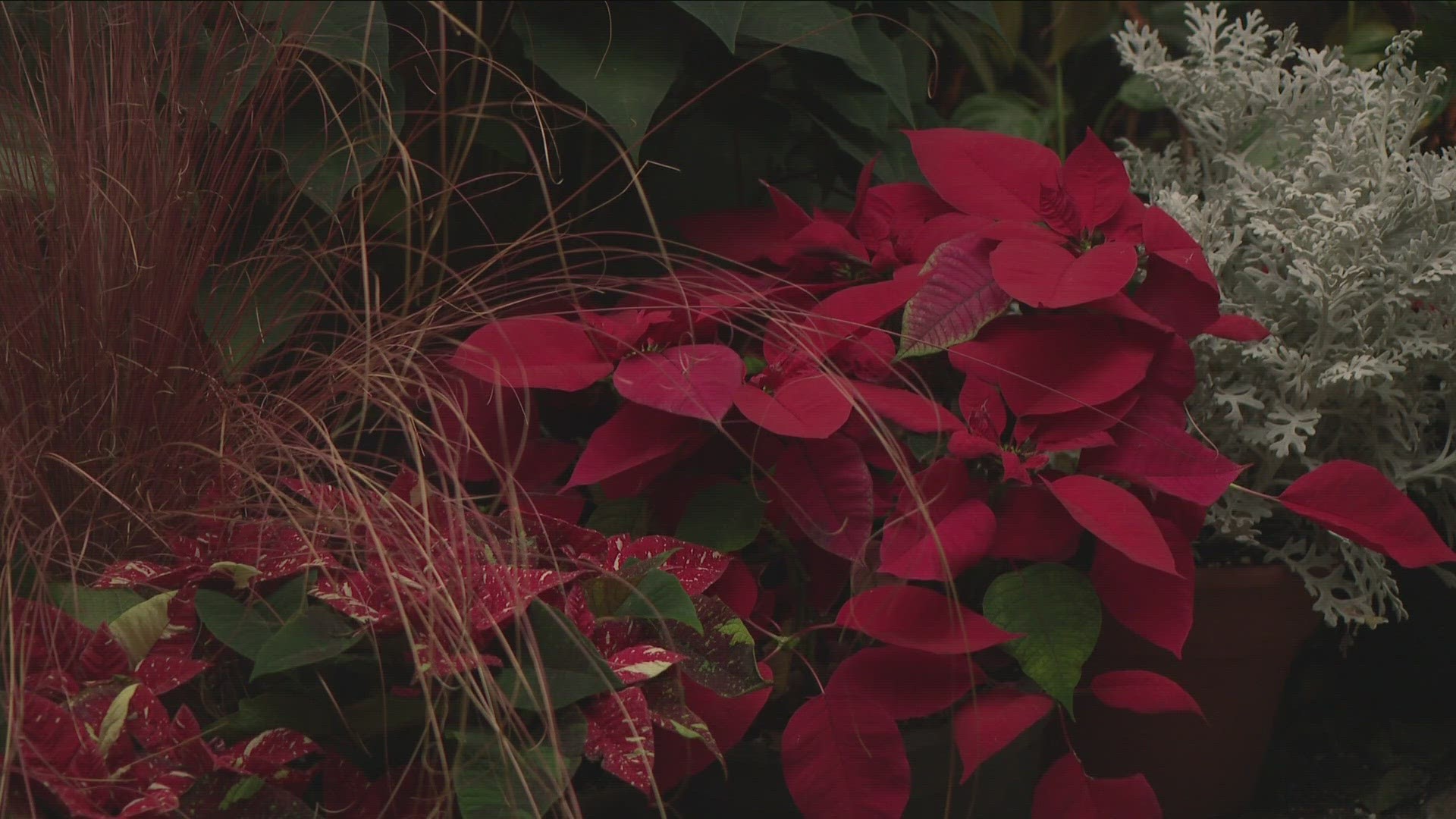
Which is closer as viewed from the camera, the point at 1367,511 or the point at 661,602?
the point at 661,602

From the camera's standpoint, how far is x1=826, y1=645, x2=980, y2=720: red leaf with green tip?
0.69 meters

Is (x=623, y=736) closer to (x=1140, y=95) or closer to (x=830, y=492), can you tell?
(x=830, y=492)

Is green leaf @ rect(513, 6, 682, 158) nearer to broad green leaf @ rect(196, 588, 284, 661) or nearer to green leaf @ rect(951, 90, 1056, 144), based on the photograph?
broad green leaf @ rect(196, 588, 284, 661)

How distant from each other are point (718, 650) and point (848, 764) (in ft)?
0.30

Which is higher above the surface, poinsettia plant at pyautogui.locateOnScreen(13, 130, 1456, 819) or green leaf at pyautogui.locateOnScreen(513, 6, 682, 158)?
green leaf at pyautogui.locateOnScreen(513, 6, 682, 158)

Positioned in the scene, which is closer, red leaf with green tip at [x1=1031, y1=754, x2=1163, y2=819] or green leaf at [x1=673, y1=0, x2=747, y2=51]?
red leaf with green tip at [x1=1031, y1=754, x2=1163, y2=819]

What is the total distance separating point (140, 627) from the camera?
2.03 ft

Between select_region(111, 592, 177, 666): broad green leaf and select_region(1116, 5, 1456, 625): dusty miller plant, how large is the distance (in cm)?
66

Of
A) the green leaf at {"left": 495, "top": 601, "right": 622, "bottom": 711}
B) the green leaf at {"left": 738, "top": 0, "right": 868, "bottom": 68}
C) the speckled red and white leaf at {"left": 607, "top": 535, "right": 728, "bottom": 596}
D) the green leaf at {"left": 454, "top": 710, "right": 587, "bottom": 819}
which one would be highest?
the green leaf at {"left": 738, "top": 0, "right": 868, "bottom": 68}

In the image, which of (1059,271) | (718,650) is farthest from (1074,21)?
(718,650)

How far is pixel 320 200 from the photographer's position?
2.73ft

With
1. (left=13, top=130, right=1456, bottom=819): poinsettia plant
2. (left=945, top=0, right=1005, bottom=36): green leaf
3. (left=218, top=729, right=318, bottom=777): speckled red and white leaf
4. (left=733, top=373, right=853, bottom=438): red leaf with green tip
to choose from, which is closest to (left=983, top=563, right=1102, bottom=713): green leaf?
(left=13, top=130, right=1456, bottom=819): poinsettia plant

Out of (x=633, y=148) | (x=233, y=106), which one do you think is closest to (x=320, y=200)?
(x=233, y=106)

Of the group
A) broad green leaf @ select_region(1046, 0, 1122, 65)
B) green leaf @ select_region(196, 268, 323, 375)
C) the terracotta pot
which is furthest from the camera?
broad green leaf @ select_region(1046, 0, 1122, 65)
